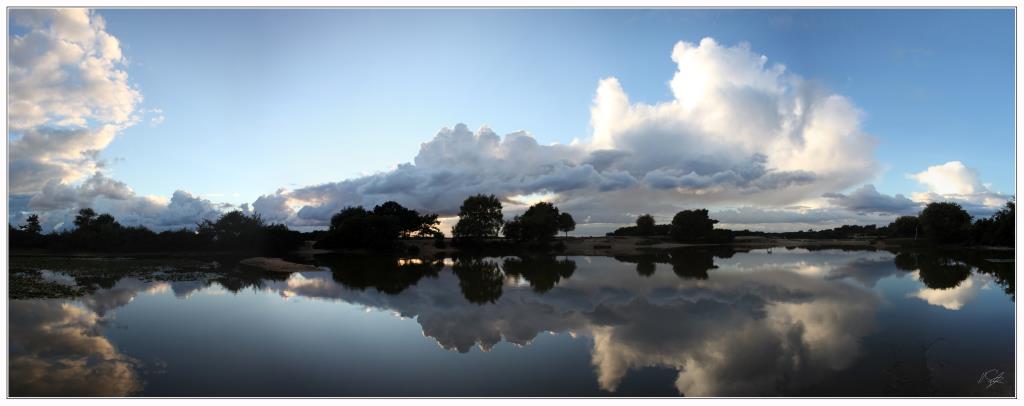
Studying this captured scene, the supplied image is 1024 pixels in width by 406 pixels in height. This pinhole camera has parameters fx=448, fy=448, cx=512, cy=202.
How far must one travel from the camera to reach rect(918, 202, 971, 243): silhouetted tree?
72.9 meters

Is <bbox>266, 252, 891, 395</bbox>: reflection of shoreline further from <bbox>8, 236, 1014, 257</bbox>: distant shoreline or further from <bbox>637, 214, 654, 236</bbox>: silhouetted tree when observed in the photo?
<bbox>637, 214, 654, 236</bbox>: silhouetted tree

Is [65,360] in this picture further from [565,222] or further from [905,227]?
[905,227]

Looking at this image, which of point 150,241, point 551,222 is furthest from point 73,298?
point 551,222

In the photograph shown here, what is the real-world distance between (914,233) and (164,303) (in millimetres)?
117471

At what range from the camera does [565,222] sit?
303 ft

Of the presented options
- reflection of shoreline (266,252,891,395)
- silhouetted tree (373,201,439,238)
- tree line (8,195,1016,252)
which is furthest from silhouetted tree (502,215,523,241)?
reflection of shoreline (266,252,891,395)

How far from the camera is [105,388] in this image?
906 cm

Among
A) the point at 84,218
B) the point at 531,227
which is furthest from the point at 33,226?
the point at 531,227

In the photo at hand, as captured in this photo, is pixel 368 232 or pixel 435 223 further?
pixel 435 223

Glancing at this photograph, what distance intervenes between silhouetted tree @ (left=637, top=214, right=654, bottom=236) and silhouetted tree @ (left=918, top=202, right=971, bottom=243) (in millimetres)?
48100

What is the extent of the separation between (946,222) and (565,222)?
6323cm

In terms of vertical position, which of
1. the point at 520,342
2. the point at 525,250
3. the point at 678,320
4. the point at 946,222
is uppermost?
the point at 946,222

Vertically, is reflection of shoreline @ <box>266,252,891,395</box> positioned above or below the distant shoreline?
→ above

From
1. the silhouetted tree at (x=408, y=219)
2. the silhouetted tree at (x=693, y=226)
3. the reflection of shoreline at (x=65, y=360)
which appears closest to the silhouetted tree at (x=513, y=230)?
the silhouetted tree at (x=408, y=219)
